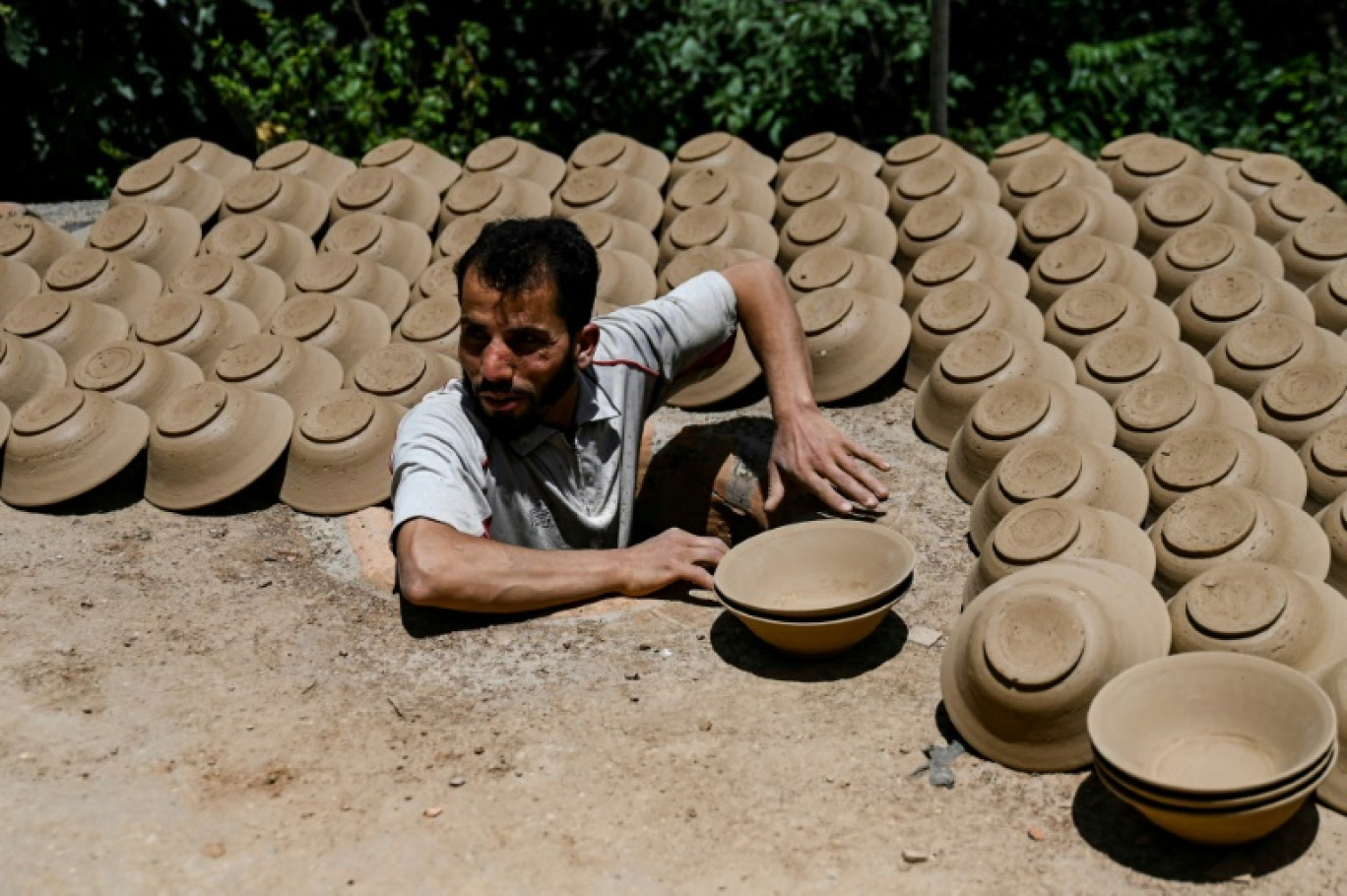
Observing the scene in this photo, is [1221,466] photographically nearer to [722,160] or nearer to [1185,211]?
[1185,211]

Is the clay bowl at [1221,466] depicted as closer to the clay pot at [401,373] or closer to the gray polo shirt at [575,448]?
the gray polo shirt at [575,448]

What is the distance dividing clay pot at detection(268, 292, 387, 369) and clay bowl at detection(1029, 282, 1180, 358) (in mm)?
2343

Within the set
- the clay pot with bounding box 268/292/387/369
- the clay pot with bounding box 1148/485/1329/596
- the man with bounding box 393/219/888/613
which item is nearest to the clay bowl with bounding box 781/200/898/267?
the man with bounding box 393/219/888/613

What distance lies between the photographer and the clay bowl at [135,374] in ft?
16.2

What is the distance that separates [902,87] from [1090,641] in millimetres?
6989

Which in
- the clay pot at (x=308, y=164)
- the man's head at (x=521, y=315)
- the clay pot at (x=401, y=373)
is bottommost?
the clay pot at (x=401, y=373)

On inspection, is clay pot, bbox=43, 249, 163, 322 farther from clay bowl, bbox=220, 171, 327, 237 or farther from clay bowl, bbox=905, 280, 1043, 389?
clay bowl, bbox=905, 280, 1043, 389

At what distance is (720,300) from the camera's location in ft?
15.0

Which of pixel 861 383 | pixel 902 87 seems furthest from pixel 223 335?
pixel 902 87

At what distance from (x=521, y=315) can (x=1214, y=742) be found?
1945mm

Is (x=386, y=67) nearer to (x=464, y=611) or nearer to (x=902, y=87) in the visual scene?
(x=902, y=87)

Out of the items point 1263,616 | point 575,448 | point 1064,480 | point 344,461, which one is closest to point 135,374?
point 344,461

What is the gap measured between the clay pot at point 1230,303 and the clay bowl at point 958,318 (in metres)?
0.50

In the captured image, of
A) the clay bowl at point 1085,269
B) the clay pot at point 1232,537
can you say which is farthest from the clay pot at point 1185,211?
the clay pot at point 1232,537
